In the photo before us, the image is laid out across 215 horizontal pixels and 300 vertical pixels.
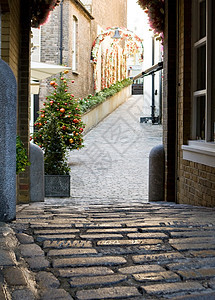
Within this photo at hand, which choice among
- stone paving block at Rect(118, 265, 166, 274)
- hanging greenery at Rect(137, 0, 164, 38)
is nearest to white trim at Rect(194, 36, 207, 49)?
hanging greenery at Rect(137, 0, 164, 38)

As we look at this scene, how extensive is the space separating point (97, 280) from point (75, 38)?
2173 centimetres

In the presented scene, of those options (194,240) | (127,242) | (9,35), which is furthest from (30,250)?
(9,35)

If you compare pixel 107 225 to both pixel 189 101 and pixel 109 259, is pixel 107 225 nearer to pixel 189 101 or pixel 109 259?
pixel 109 259

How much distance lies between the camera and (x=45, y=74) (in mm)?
11594

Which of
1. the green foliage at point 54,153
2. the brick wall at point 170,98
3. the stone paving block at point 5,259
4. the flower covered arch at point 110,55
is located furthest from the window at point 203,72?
the flower covered arch at point 110,55

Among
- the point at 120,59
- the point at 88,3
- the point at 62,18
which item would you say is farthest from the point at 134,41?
the point at 120,59

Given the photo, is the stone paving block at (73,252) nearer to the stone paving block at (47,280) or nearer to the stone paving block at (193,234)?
the stone paving block at (47,280)

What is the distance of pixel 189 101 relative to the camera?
22.0 ft

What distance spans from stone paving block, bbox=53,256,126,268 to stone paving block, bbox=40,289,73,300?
1.32 ft

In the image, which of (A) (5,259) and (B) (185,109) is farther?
(B) (185,109)

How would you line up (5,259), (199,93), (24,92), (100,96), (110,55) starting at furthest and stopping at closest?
(110,55), (100,96), (24,92), (199,93), (5,259)

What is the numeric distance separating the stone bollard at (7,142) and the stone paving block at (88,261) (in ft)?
3.86

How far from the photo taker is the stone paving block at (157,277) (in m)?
2.52

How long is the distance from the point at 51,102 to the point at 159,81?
12203mm
